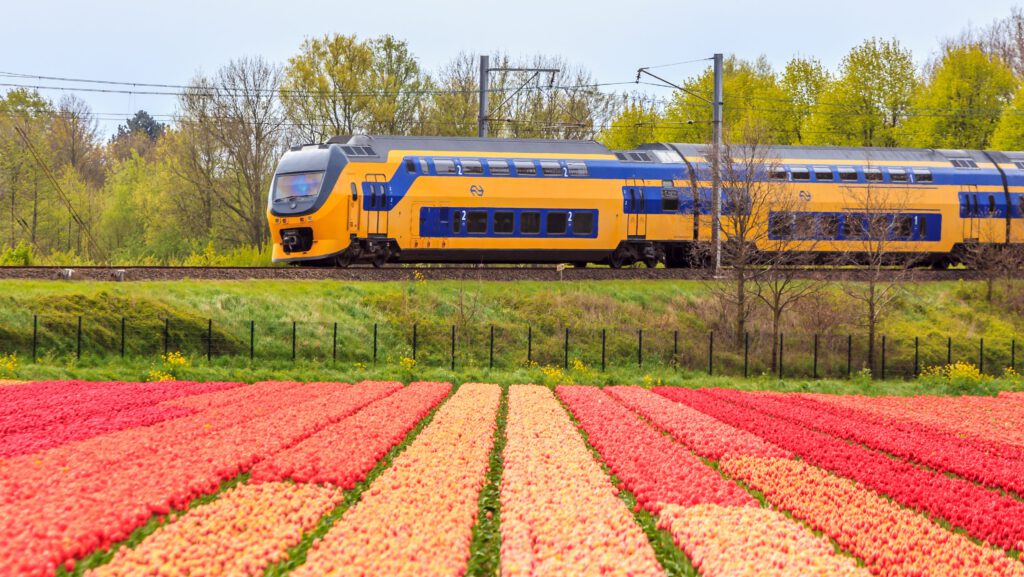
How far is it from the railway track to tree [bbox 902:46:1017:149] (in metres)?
23.4

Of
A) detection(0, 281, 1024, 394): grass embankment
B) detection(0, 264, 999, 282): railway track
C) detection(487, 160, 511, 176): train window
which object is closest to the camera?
detection(0, 281, 1024, 394): grass embankment

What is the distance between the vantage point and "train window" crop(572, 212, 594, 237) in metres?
32.9

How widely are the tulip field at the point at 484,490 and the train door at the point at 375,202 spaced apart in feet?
48.4

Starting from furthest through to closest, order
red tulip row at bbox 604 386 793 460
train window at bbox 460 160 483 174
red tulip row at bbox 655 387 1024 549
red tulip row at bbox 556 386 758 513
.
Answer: train window at bbox 460 160 483 174
red tulip row at bbox 604 386 793 460
red tulip row at bbox 556 386 758 513
red tulip row at bbox 655 387 1024 549

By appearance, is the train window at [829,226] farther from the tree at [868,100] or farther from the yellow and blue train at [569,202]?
the tree at [868,100]

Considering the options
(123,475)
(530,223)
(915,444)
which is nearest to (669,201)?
(530,223)

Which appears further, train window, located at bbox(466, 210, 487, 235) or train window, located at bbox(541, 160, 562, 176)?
train window, located at bbox(541, 160, 562, 176)

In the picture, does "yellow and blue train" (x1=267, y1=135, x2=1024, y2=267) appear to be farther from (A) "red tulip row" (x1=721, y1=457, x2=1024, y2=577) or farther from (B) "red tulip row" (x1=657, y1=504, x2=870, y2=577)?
(B) "red tulip row" (x1=657, y1=504, x2=870, y2=577)

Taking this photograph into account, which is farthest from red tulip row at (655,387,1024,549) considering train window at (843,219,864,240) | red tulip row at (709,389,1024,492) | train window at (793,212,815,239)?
train window at (843,219,864,240)

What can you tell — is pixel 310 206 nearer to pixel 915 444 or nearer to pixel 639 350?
pixel 639 350

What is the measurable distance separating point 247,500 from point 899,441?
1034cm

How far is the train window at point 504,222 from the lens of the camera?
106 feet

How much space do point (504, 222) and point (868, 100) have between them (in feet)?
112

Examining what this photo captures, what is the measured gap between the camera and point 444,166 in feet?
104
